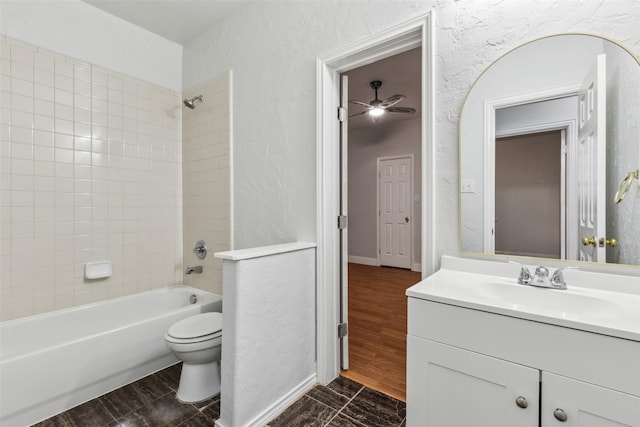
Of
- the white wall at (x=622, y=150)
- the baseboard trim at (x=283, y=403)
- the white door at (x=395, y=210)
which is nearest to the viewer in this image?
the white wall at (x=622, y=150)

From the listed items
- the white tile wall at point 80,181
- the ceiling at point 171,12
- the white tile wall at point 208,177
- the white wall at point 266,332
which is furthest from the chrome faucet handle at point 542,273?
the white tile wall at point 80,181

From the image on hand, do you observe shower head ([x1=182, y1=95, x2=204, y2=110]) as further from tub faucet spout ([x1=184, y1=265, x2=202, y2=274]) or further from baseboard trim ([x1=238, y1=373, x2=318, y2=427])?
baseboard trim ([x1=238, y1=373, x2=318, y2=427])

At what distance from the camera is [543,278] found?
3.75ft

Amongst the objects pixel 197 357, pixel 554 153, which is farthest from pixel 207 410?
pixel 554 153

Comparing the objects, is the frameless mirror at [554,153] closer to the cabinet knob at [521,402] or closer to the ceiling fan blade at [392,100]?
the cabinet knob at [521,402]

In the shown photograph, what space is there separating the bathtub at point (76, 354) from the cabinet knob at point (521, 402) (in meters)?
1.98

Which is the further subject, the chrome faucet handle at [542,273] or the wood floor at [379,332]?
the wood floor at [379,332]

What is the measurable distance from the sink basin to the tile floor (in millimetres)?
867

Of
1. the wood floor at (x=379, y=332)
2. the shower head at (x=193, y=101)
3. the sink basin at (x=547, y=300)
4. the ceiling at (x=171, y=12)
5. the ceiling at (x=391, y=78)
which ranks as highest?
the ceiling at (x=171, y=12)

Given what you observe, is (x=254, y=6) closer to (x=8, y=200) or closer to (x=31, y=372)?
(x=8, y=200)

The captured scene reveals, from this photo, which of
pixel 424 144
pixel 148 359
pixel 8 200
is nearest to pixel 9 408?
pixel 148 359

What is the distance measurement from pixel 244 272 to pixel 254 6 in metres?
1.98

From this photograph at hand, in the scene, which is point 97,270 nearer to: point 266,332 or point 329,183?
point 266,332

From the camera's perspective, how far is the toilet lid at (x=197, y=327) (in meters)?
1.70
